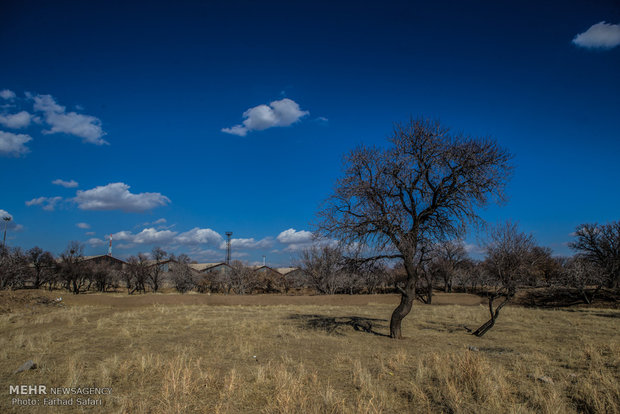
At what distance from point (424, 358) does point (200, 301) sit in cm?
2834

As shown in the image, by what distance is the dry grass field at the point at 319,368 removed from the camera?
5812 mm

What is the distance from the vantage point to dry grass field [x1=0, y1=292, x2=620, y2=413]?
581cm

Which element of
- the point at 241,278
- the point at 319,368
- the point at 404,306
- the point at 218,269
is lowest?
the point at 241,278

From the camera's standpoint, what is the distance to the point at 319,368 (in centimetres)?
854

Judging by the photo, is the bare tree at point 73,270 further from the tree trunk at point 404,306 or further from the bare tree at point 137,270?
the tree trunk at point 404,306

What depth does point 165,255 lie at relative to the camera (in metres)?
59.4

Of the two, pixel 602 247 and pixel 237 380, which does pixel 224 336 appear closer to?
pixel 237 380

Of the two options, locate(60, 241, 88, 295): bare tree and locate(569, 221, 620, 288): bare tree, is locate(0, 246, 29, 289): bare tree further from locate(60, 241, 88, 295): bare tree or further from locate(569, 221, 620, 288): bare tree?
locate(569, 221, 620, 288): bare tree

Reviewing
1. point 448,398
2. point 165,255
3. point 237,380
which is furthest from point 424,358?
point 165,255

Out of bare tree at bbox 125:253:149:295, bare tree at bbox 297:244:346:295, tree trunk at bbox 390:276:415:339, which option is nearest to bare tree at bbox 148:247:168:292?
bare tree at bbox 125:253:149:295

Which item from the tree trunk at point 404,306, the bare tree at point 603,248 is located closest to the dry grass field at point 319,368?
the tree trunk at point 404,306

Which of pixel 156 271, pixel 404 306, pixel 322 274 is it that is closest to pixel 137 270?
pixel 156 271

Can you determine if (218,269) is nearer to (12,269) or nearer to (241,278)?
(241,278)

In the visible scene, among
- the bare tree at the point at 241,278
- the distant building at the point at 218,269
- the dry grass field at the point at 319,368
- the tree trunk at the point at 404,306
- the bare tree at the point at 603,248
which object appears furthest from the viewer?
the distant building at the point at 218,269
